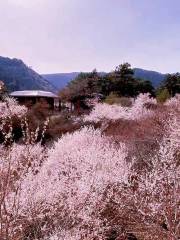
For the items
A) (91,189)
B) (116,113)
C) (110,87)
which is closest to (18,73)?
(110,87)

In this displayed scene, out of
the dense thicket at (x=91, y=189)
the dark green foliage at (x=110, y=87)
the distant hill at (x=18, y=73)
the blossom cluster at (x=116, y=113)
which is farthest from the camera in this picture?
the distant hill at (x=18, y=73)

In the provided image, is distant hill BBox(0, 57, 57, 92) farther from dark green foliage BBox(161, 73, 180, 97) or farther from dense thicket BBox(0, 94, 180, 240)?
dense thicket BBox(0, 94, 180, 240)

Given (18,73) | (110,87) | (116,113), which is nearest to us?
(116,113)

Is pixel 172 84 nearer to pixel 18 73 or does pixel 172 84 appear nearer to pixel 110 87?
pixel 110 87

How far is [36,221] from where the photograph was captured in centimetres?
913

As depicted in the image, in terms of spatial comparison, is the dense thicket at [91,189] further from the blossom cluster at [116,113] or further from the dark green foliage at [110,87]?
the dark green foliage at [110,87]

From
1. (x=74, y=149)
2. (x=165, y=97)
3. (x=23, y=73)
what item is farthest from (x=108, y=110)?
(x=23, y=73)

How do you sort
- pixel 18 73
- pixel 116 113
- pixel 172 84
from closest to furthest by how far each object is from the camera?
pixel 116 113, pixel 172 84, pixel 18 73

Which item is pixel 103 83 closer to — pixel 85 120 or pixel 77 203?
pixel 85 120

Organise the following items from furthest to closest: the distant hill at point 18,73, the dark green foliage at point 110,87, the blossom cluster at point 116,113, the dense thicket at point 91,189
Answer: the distant hill at point 18,73 < the dark green foliage at point 110,87 < the blossom cluster at point 116,113 < the dense thicket at point 91,189

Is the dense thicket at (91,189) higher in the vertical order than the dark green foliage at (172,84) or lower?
lower

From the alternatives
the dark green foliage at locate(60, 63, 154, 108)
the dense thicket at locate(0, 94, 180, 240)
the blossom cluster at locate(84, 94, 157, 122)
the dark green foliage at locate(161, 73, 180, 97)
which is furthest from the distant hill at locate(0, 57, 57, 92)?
the dense thicket at locate(0, 94, 180, 240)

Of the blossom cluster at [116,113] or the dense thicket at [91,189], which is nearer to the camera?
the dense thicket at [91,189]

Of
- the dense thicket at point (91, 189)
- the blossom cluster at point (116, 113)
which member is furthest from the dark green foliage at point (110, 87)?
the dense thicket at point (91, 189)
